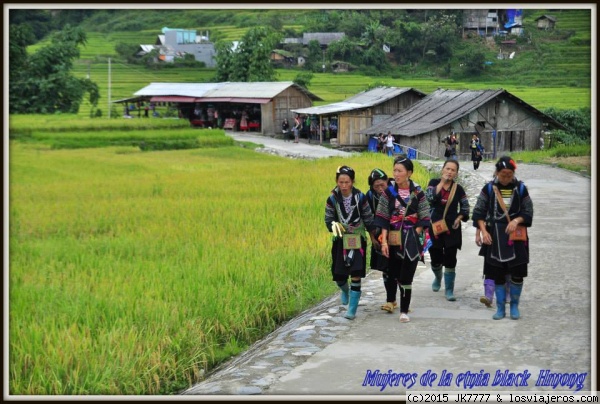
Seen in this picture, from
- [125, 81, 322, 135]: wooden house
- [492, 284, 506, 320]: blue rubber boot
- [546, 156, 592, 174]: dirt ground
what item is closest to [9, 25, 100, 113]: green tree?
[125, 81, 322, 135]: wooden house

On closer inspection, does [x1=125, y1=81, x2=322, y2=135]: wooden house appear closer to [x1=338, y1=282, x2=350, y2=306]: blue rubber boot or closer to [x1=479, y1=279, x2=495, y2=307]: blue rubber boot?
[x1=338, y1=282, x2=350, y2=306]: blue rubber boot

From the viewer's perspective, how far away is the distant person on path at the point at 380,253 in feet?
20.5

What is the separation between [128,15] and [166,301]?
1365 cm

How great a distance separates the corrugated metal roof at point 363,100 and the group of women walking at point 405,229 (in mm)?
22367

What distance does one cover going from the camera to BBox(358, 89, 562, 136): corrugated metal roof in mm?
23328

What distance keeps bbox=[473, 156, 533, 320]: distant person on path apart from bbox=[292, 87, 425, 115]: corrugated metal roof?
2245 centimetres

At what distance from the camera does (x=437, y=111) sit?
25.3 m

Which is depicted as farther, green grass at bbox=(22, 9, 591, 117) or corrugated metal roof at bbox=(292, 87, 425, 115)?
Result: corrugated metal roof at bbox=(292, 87, 425, 115)

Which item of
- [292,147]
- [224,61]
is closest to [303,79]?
[224,61]

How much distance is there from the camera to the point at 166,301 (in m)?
6.07

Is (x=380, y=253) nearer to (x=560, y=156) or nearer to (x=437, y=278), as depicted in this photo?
(x=437, y=278)

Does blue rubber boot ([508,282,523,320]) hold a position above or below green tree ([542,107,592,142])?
below

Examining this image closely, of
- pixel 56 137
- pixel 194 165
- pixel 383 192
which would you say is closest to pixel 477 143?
pixel 194 165

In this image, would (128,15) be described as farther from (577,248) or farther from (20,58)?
(577,248)
